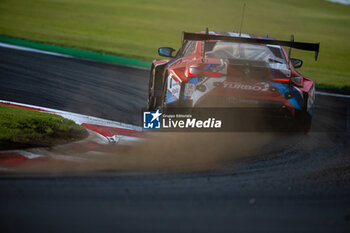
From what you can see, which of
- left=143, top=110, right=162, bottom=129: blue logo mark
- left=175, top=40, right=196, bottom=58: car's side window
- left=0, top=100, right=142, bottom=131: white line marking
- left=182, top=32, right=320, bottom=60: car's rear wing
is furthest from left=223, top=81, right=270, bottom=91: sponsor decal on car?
left=0, top=100, right=142, bottom=131: white line marking

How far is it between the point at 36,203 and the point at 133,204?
2.28 ft

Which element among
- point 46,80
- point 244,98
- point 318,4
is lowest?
point 46,80

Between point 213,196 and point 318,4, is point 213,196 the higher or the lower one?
the lower one

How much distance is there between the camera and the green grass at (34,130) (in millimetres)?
5316

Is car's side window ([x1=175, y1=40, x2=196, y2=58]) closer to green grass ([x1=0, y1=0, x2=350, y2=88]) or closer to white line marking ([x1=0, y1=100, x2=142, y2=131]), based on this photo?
white line marking ([x1=0, y1=100, x2=142, y2=131])

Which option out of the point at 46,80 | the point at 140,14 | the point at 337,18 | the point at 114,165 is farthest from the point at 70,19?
the point at 114,165

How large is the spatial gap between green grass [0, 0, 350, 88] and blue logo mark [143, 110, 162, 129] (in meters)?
9.22

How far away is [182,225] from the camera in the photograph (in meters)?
3.23

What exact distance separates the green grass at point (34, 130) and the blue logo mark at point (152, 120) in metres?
0.86

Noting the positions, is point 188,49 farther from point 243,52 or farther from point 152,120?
point 152,120

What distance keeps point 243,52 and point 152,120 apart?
1535mm

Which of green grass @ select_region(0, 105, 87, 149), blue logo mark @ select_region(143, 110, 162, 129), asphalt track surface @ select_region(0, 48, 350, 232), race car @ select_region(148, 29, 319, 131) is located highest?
race car @ select_region(148, 29, 319, 131)

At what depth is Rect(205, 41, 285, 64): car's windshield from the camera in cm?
607

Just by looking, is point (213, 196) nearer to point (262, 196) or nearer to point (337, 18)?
point (262, 196)
